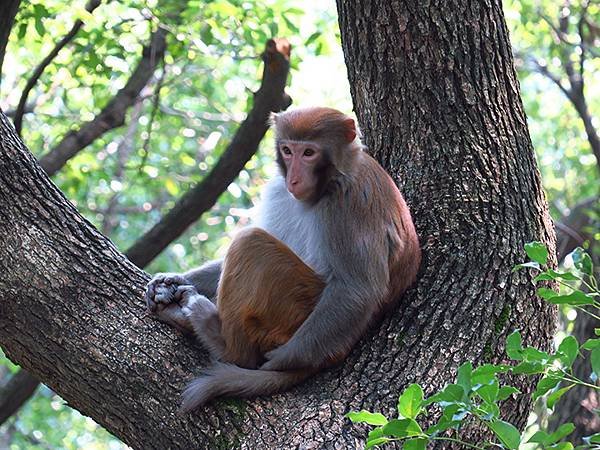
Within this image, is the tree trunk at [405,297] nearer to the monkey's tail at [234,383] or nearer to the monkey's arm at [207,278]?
the monkey's tail at [234,383]

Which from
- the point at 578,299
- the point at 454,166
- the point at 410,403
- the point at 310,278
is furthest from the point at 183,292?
the point at 578,299

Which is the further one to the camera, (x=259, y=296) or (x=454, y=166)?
(x=454, y=166)

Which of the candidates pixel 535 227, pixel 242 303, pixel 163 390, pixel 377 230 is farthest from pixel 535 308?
pixel 163 390

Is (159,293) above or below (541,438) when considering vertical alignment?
above

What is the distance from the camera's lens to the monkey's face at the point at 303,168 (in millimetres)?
4492

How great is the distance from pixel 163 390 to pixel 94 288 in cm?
58

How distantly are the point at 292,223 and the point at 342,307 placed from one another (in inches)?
32.2

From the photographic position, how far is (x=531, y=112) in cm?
1471

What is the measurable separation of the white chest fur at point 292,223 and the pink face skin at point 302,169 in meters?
0.14

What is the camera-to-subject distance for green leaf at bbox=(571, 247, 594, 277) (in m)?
2.58

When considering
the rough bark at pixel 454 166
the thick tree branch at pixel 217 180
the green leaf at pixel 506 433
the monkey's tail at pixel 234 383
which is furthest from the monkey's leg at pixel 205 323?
the thick tree branch at pixel 217 180

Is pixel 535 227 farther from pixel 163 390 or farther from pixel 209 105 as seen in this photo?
pixel 209 105

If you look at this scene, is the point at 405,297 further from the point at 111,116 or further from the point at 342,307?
the point at 111,116

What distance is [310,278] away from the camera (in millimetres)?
4379
